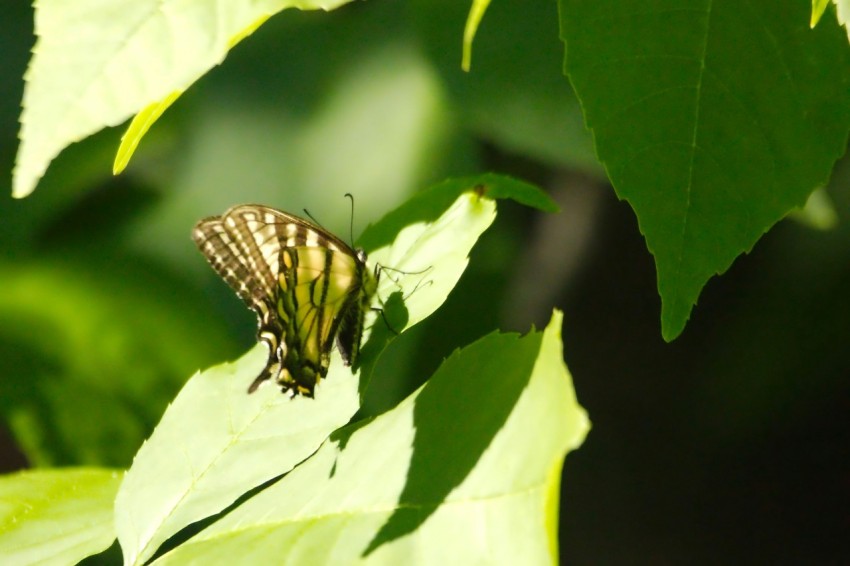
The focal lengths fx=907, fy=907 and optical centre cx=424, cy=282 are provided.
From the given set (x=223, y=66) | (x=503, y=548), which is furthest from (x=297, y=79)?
(x=503, y=548)

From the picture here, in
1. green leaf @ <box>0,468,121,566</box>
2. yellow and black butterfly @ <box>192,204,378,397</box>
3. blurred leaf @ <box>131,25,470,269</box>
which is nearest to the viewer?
green leaf @ <box>0,468,121,566</box>

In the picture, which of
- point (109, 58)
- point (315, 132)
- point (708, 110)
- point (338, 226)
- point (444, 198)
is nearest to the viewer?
point (109, 58)

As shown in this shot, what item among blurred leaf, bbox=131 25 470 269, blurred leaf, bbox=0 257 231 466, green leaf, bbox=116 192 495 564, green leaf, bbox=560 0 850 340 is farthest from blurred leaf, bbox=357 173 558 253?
blurred leaf, bbox=0 257 231 466

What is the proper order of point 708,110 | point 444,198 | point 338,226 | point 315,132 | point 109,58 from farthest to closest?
1. point 315,132
2. point 338,226
3. point 444,198
4. point 708,110
5. point 109,58

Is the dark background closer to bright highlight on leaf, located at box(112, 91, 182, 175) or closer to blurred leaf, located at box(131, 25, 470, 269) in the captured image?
blurred leaf, located at box(131, 25, 470, 269)

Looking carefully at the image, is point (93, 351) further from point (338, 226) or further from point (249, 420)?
point (249, 420)

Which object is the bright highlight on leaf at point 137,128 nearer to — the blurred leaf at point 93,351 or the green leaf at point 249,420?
the green leaf at point 249,420

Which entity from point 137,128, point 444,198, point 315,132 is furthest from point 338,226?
point 137,128
